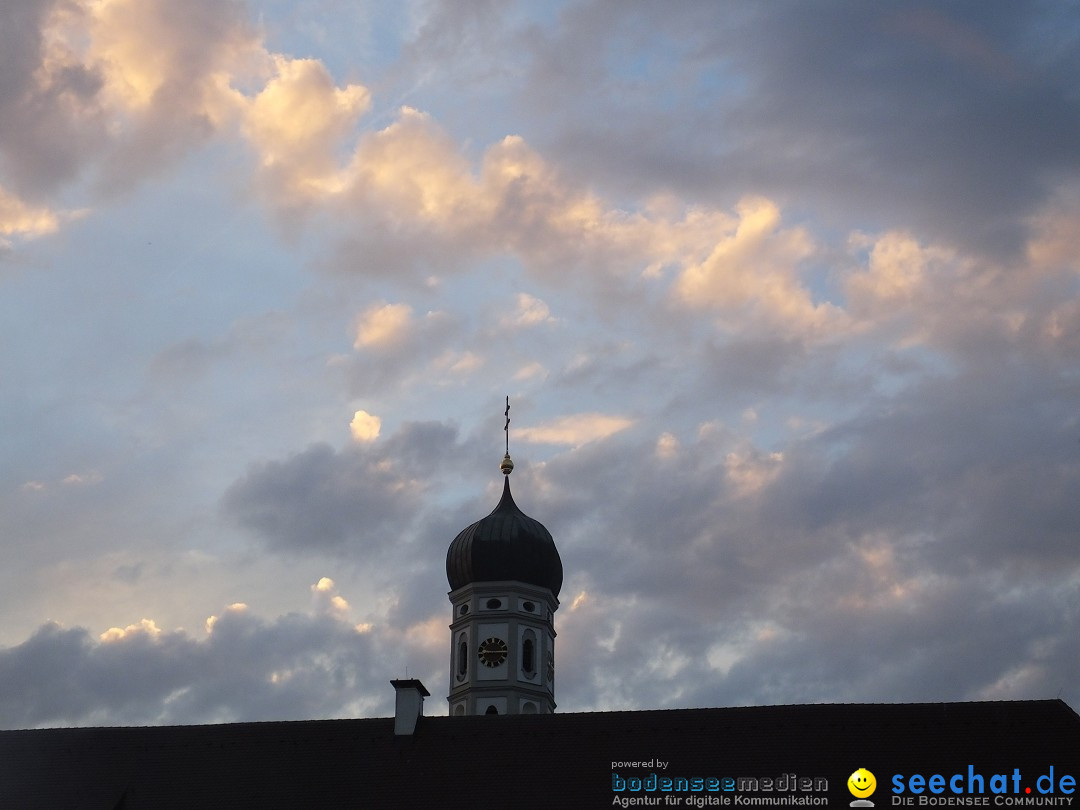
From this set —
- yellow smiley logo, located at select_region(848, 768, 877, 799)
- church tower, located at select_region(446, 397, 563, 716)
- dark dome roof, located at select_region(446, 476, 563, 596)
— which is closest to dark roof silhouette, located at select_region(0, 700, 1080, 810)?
yellow smiley logo, located at select_region(848, 768, 877, 799)

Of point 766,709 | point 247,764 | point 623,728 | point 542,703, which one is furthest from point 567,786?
point 542,703

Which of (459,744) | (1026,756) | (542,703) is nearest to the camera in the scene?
(1026,756)

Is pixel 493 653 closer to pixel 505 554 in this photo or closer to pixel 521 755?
pixel 505 554

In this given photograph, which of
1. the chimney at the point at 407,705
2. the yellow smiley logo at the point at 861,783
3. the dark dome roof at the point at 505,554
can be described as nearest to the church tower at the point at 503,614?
the dark dome roof at the point at 505,554

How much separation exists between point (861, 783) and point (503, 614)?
30.0 metres

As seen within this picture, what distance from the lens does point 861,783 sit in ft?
183

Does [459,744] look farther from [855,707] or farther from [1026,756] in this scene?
[1026,756]

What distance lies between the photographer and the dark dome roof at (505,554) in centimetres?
8456

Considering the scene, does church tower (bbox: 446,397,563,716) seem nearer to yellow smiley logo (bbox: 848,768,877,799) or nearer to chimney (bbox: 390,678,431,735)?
chimney (bbox: 390,678,431,735)

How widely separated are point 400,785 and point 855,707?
1499 centimetres

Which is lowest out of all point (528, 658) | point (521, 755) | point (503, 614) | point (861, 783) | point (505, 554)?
point (861, 783)

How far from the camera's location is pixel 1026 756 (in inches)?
2210

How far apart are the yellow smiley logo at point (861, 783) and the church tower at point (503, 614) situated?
87.6ft

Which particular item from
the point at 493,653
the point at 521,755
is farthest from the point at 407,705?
the point at 493,653
